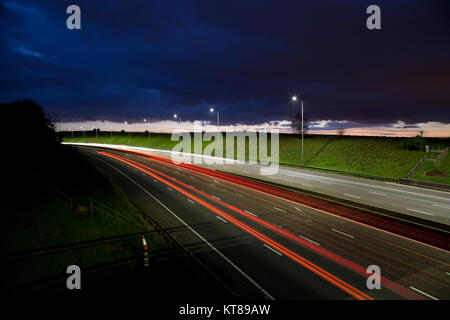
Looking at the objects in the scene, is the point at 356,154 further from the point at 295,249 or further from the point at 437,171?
the point at 295,249

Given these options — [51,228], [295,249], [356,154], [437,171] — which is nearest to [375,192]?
[437,171]

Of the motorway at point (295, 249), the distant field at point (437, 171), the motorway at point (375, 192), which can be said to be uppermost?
the distant field at point (437, 171)

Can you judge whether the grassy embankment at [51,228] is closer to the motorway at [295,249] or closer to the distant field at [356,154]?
the motorway at [295,249]

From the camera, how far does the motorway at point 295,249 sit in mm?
9383

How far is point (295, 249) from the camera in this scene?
12.5 m

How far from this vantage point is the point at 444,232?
14.6 metres

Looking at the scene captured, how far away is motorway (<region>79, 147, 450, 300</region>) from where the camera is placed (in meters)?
9.38

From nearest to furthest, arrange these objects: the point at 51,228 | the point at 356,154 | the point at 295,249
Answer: the point at 51,228 < the point at 295,249 < the point at 356,154

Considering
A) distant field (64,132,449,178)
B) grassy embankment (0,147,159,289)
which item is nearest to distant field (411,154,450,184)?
distant field (64,132,449,178)

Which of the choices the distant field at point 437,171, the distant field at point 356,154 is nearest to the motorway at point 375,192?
the distant field at point 437,171

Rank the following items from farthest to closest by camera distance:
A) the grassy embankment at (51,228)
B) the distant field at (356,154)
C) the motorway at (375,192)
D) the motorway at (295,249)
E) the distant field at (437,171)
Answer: the distant field at (356,154) → the distant field at (437,171) → the motorway at (375,192) → the motorway at (295,249) → the grassy embankment at (51,228)

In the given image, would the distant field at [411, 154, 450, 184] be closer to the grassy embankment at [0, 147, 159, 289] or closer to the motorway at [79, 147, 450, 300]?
the motorway at [79, 147, 450, 300]
